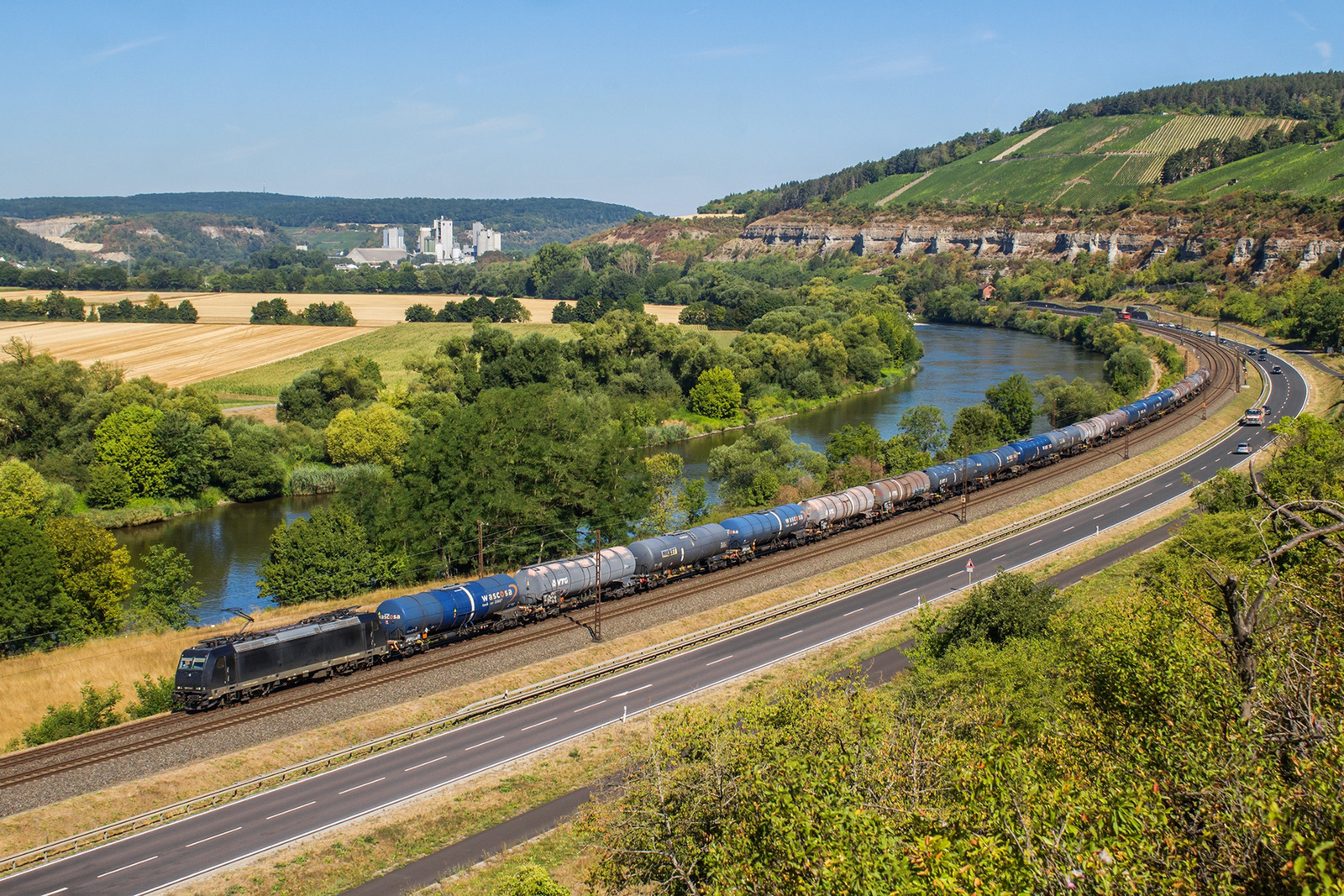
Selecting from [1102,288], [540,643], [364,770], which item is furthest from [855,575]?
[1102,288]

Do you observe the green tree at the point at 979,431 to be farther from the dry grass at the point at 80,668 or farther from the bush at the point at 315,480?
the dry grass at the point at 80,668

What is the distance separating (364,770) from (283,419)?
2685 inches

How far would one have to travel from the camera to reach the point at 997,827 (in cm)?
1453

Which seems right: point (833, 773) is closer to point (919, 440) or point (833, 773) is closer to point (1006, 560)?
point (1006, 560)

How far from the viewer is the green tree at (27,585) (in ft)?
145

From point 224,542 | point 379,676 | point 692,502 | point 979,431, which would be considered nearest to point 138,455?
point 224,542

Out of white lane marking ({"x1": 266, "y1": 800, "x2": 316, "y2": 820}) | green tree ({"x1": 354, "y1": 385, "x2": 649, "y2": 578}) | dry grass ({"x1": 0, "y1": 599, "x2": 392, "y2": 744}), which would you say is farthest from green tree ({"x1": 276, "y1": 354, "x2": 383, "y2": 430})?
white lane marking ({"x1": 266, "y1": 800, "x2": 316, "y2": 820})

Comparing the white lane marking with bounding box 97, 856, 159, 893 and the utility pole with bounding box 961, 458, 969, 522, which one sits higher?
the utility pole with bounding box 961, 458, 969, 522

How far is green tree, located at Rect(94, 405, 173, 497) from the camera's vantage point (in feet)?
244

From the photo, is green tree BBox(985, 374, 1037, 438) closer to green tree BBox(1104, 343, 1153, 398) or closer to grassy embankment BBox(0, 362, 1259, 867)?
green tree BBox(1104, 343, 1153, 398)

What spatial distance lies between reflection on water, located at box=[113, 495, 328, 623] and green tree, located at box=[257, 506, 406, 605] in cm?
445

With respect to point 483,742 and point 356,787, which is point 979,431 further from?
point 356,787

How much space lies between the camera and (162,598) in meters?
47.8

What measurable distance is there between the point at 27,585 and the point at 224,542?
2305 cm
